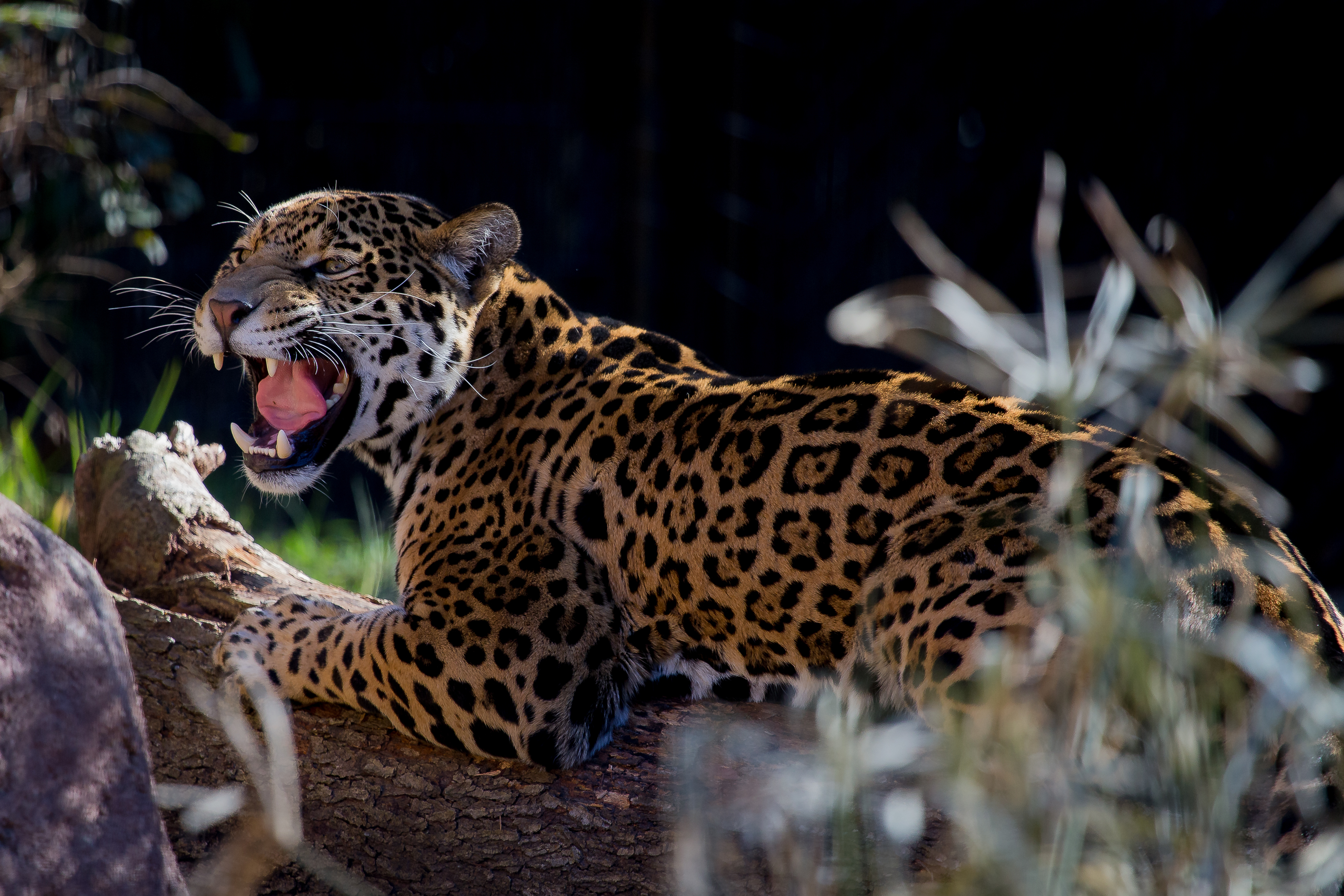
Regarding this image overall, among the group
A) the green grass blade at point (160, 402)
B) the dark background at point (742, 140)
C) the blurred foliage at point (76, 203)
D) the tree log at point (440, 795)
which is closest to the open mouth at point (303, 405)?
the tree log at point (440, 795)

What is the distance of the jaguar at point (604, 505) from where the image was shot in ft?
10.5

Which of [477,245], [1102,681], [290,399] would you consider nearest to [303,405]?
[290,399]

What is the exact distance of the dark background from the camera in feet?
26.3

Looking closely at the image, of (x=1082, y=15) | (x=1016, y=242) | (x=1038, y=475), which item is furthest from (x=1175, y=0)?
(x=1038, y=475)

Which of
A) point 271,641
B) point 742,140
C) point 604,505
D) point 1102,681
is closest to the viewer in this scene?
point 1102,681

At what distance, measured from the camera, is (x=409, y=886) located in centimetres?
325

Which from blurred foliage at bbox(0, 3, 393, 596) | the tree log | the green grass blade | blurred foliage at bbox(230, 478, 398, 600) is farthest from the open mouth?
blurred foliage at bbox(0, 3, 393, 596)

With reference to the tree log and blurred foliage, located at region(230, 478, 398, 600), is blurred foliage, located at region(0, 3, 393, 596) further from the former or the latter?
the tree log

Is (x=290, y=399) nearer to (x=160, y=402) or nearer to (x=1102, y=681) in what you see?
(x=160, y=402)

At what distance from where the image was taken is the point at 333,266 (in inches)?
166

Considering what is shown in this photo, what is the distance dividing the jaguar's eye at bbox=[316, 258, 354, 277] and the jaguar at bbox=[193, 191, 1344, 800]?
0.06 ft

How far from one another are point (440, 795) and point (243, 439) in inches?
56.3

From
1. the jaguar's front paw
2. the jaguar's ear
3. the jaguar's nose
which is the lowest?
the jaguar's front paw

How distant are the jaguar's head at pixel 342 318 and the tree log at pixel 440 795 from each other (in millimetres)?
662
